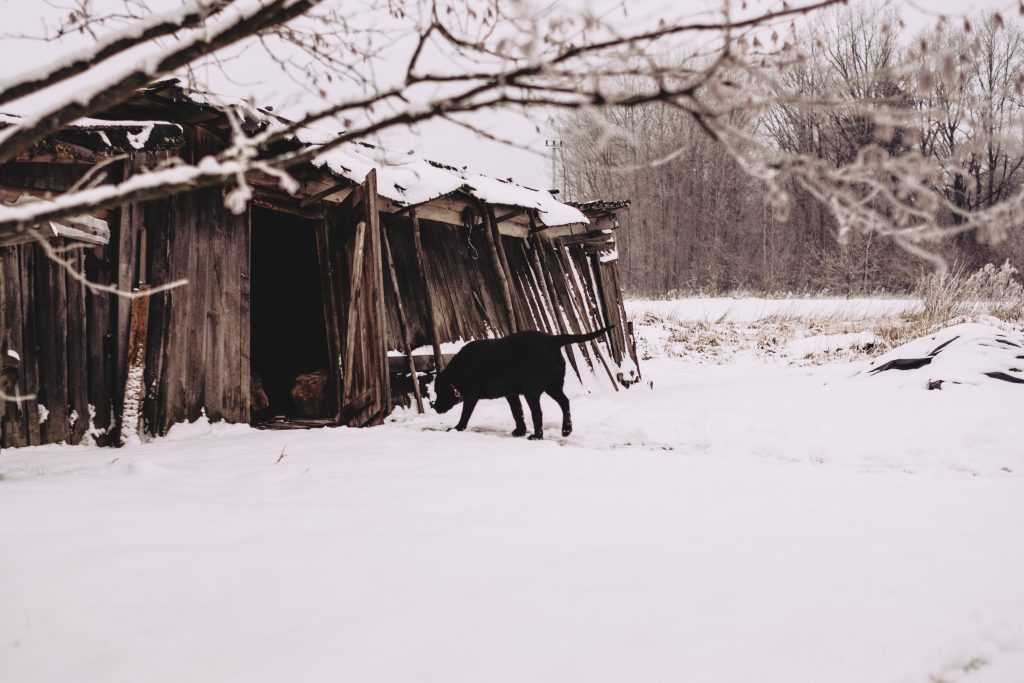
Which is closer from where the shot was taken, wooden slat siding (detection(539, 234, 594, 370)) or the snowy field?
the snowy field

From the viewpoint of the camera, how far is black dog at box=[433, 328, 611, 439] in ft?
19.7

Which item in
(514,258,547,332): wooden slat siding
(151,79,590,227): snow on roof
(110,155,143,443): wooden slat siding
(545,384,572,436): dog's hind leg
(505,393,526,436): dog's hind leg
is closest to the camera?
(110,155,143,443): wooden slat siding

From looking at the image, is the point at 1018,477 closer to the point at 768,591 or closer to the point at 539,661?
the point at 768,591

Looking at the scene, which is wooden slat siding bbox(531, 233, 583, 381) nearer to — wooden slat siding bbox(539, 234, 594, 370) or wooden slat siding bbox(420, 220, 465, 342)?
wooden slat siding bbox(539, 234, 594, 370)

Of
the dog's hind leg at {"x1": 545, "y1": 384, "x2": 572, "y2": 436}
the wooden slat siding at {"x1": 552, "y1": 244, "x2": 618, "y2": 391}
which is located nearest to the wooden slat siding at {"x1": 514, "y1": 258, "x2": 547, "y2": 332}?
the wooden slat siding at {"x1": 552, "y1": 244, "x2": 618, "y2": 391}

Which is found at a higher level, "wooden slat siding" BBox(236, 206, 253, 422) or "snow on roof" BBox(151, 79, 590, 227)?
"snow on roof" BBox(151, 79, 590, 227)

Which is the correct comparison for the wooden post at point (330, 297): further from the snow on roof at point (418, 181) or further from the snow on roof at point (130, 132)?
the snow on roof at point (130, 132)

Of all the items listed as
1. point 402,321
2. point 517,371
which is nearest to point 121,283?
point 402,321

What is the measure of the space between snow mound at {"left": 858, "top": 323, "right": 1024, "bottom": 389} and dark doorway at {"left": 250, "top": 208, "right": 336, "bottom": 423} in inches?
318

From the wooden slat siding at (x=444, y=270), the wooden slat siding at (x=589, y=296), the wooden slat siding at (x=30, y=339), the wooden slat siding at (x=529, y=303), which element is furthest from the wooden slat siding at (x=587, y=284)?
the wooden slat siding at (x=30, y=339)

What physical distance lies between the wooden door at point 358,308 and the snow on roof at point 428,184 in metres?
0.33

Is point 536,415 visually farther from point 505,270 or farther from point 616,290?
point 616,290

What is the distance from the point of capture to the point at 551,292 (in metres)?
10.2

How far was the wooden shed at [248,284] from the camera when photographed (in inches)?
186
